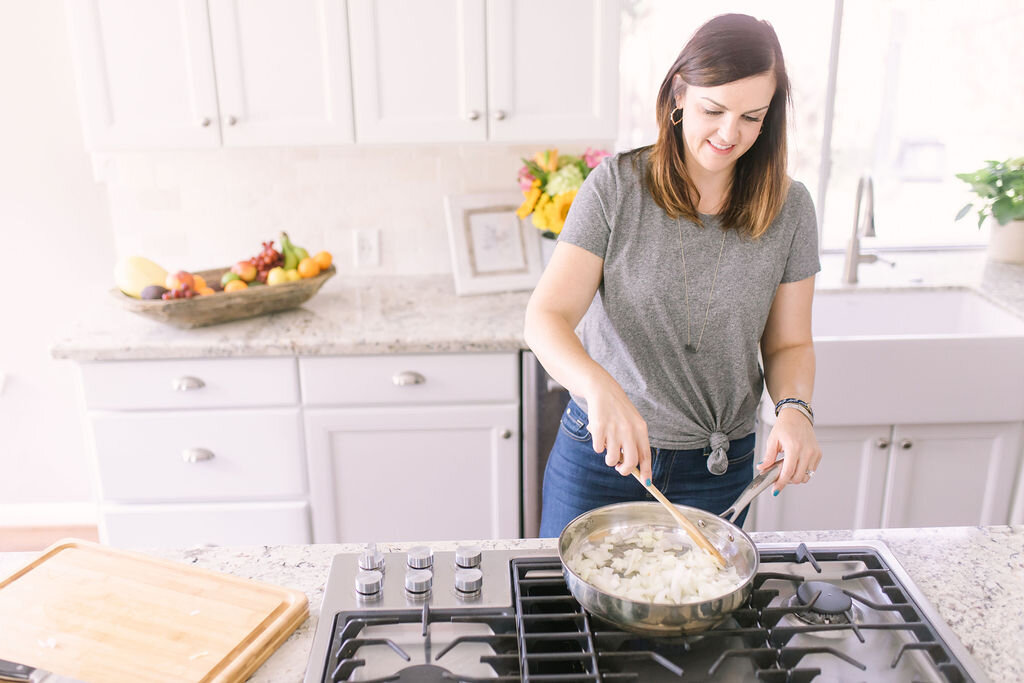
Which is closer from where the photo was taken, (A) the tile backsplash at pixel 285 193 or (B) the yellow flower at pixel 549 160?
(B) the yellow flower at pixel 549 160

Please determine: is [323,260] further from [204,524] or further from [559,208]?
[204,524]

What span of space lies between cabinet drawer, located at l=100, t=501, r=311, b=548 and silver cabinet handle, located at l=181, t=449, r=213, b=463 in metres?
0.14

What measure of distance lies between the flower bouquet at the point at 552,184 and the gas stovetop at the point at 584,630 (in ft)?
4.62

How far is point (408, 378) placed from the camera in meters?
2.23

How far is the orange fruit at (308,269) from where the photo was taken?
2.38m

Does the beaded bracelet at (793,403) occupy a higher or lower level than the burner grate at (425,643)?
higher

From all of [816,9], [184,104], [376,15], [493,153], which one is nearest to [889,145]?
[816,9]

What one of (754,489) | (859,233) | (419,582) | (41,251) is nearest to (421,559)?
(419,582)

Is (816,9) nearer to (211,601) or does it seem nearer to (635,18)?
(635,18)

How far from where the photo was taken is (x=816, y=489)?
7.51 feet

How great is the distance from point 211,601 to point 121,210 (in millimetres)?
2028

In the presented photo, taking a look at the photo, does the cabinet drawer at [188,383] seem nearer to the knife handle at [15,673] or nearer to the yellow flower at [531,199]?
the yellow flower at [531,199]

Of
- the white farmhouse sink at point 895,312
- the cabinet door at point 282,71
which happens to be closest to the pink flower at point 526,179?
the cabinet door at point 282,71

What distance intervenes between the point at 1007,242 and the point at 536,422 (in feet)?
5.54
